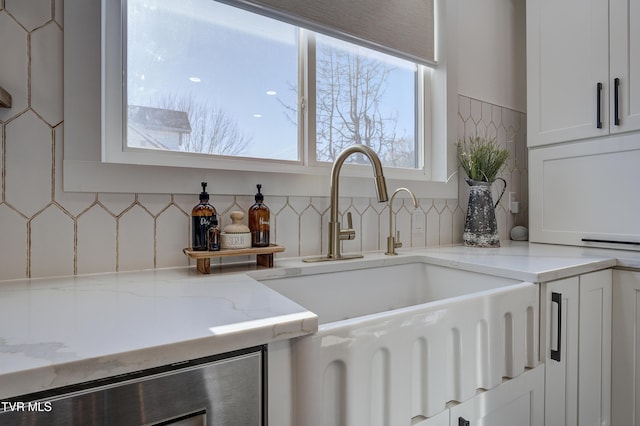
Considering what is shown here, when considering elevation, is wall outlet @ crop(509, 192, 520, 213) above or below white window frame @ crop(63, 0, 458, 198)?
below

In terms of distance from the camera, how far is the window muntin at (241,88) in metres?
1.08

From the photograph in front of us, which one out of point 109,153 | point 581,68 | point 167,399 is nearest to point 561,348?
point 167,399

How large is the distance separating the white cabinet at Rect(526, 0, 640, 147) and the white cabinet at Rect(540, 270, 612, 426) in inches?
27.3

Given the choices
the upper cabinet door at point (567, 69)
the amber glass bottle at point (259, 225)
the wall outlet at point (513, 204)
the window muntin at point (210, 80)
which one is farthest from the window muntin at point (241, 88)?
the wall outlet at point (513, 204)

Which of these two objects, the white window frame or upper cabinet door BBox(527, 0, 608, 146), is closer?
the white window frame

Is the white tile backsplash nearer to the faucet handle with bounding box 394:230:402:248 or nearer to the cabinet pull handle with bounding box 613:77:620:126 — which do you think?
the faucet handle with bounding box 394:230:402:248

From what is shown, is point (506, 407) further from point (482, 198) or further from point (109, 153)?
point (109, 153)

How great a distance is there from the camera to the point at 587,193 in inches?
58.6

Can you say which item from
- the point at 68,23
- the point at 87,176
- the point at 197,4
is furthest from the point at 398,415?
the point at 197,4

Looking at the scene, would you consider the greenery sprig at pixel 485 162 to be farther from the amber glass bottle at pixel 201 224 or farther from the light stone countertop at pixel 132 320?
the amber glass bottle at pixel 201 224

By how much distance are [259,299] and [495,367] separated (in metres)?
0.62

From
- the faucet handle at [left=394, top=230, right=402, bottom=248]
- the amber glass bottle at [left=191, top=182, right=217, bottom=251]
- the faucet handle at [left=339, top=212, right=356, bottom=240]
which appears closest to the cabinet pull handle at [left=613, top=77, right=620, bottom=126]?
the faucet handle at [left=394, top=230, right=402, bottom=248]

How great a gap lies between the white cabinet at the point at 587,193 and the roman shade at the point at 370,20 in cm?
79

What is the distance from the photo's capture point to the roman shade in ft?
4.04
